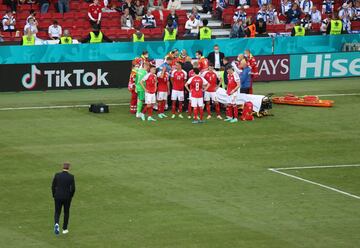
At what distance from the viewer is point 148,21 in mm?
49938

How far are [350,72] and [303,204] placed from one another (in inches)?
828

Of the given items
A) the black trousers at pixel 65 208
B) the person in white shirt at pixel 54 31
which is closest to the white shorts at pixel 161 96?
the person in white shirt at pixel 54 31

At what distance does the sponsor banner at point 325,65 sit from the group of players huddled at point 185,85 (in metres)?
7.09

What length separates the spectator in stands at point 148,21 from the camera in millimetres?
49812

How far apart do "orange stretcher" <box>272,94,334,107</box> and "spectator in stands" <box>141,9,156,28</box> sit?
31.8 ft

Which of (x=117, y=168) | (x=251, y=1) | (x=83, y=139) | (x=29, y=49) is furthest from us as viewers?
(x=251, y=1)

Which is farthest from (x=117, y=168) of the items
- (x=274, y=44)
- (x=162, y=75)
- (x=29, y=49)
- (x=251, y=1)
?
(x=251, y=1)

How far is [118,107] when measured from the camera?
4084 centimetres

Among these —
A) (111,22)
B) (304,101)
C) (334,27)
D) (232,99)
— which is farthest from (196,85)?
(334,27)

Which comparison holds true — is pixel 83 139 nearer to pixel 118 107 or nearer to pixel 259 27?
pixel 118 107

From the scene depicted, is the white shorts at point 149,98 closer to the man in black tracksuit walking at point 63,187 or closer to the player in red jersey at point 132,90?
the player in red jersey at point 132,90

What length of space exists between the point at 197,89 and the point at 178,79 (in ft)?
4.67

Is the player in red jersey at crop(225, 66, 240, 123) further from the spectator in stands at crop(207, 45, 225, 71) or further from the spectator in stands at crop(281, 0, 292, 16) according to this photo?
the spectator in stands at crop(281, 0, 292, 16)

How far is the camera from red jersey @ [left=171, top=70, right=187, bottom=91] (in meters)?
38.6
